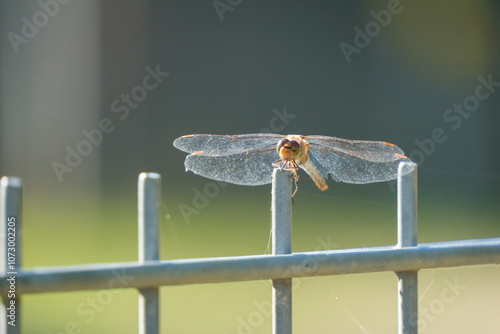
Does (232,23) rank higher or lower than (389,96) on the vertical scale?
higher

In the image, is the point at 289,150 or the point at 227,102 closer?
the point at 289,150

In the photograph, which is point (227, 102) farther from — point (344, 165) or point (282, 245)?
point (282, 245)

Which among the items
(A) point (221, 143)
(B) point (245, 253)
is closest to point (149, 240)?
(A) point (221, 143)

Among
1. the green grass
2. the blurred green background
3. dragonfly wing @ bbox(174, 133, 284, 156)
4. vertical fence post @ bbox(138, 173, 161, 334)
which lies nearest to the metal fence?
vertical fence post @ bbox(138, 173, 161, 334)

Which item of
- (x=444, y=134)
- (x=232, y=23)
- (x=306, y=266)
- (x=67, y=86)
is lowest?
(x=306, y=266)

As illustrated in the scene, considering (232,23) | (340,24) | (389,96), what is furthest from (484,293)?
(232,23)

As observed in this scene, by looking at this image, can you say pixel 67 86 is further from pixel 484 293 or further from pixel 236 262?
pixel 236 262
